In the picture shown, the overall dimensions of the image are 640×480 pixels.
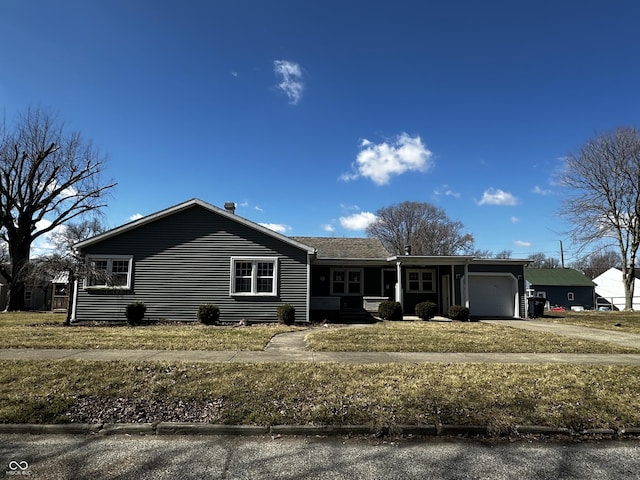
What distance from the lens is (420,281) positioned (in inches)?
810

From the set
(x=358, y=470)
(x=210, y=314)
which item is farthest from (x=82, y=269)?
(x=358, y=470)

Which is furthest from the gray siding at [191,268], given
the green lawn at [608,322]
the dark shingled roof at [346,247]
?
the green lawn at [608,322]

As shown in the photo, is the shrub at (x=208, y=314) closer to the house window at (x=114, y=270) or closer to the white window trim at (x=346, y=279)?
the house window at (x=114, y=270)

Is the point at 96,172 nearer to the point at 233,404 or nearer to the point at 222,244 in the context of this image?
the point at 222,244

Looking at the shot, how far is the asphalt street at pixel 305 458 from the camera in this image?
3.72 m

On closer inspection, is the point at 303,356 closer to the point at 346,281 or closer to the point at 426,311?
the point at 426,311

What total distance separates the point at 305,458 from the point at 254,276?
12.9 meters

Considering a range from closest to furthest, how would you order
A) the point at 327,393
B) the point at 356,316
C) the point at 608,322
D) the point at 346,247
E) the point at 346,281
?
the point at 327,393 < the point at 356,316 < the point at 608,322 < the point at 346,281 < the point at 346,247

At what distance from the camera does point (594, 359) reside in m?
8.58

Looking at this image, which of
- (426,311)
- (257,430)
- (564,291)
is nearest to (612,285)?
(564,291)

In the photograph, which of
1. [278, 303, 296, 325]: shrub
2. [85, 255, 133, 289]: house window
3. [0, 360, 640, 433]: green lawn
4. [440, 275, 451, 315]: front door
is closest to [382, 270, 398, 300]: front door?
[440, 275, 451, 315]: front door

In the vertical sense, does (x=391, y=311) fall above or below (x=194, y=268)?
below

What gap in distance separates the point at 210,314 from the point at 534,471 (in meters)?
13.2

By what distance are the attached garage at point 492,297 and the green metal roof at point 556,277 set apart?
2518 cm
